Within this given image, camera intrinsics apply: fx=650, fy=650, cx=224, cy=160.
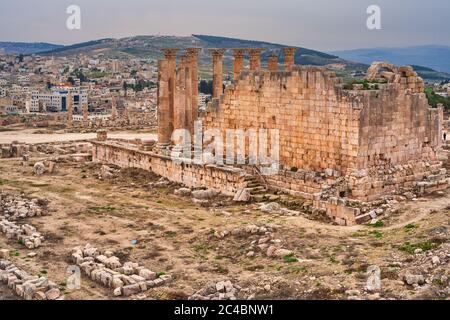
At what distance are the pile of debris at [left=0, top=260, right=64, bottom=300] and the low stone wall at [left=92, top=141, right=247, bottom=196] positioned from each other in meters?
9.32

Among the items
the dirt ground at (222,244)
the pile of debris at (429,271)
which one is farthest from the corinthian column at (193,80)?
the pile of debris at (429,271)

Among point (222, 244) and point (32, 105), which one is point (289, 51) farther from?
point (32, 105)

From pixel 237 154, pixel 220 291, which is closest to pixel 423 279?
pixel 220 291

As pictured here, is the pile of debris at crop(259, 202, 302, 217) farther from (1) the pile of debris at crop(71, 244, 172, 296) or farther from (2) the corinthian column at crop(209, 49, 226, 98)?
(2) the corinthian column at crop(209, 49, 226, 98)

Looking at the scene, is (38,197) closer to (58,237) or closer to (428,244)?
(58,237)

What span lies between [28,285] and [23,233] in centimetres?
487

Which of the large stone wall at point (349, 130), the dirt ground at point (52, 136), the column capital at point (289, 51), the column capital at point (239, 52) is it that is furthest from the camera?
the dirt ground at point (52, 136)

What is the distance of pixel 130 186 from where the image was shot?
24969mm

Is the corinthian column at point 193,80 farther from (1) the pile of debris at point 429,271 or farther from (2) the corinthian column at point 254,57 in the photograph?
(1) the pile of debris at point 429,271

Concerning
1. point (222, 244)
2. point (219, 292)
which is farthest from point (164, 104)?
point (219, 292)

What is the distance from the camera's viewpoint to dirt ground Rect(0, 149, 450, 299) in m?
12.7

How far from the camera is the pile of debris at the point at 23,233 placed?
16.4 m

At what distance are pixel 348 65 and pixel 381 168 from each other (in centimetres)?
16632

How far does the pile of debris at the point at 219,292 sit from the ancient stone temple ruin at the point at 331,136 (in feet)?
19.6
